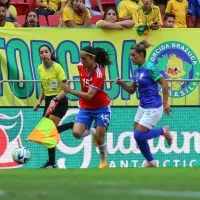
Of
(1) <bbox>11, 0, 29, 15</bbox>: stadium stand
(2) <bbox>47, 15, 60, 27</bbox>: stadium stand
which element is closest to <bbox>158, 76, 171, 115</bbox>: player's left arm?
(2) <bbox>47, 15, 60, 27</bbox>: stadium stand

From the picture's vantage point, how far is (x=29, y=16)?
15977 millimetres

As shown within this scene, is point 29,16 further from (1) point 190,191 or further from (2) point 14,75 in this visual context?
(1) point 190,191

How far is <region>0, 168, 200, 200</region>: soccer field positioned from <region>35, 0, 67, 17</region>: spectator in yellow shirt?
7.96 metres

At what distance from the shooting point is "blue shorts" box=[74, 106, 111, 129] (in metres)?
13.3

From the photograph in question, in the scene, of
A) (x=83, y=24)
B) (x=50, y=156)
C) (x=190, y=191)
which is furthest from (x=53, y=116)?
(x=190, y=191)

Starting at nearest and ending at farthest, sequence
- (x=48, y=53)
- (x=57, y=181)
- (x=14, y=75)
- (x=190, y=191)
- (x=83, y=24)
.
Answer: (x=190, y=191) < (x=57, y=181) < (x=48, y=53) < (x=14, y=75) < (x=83, y=24)

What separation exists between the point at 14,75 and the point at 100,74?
2.43 metres

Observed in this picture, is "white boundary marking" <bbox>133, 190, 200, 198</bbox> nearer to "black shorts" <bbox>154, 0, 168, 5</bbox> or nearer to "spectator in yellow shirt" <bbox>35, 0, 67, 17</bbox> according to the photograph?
"spectator in yellow shirt" <bbox>35, 0, 67, 17</bbox>

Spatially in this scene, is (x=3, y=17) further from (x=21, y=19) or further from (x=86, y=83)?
(x=86, y=83)

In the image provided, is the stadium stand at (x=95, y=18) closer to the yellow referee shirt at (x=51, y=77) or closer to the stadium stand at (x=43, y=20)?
the stadium stand at (x=43, y=20)

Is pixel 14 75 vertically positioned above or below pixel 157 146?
above

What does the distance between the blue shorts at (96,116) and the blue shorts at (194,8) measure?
585cm

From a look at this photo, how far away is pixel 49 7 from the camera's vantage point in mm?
17812

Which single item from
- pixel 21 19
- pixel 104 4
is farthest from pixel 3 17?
pixel 104 4
